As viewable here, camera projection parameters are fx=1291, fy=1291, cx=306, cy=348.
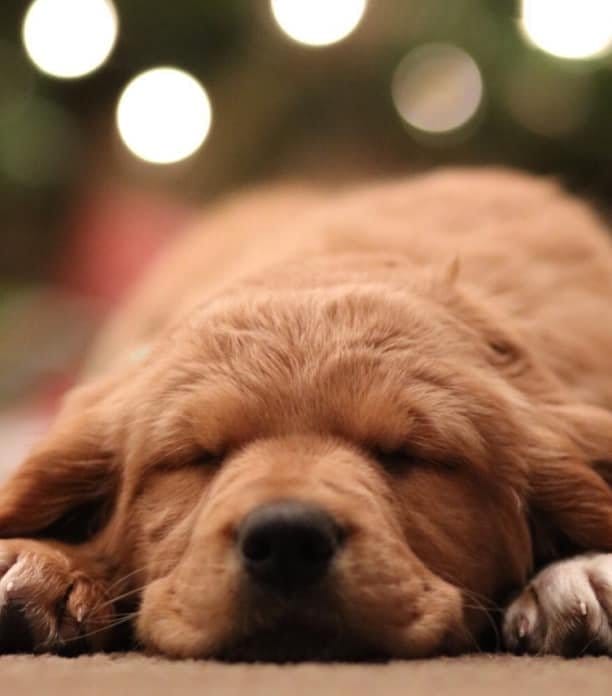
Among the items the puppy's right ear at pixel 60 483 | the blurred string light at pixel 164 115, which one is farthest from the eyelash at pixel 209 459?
the blurred string light at pixel 164 115

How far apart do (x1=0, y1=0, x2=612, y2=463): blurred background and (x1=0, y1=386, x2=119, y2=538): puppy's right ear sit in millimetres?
1409

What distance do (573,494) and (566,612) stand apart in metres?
0.31

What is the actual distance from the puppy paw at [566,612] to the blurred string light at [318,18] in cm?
244

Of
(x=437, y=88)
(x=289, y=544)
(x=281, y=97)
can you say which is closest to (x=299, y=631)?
(x=289, y=544)

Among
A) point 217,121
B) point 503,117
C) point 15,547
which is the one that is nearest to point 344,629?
point 15,547

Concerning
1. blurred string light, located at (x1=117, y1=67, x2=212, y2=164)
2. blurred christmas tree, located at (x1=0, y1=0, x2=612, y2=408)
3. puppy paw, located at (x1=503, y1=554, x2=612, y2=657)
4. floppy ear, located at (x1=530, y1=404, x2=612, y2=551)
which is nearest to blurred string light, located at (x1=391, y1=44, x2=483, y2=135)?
blurred christmas tree, located at (x1=0, y1=0, x2=612, y2=408)

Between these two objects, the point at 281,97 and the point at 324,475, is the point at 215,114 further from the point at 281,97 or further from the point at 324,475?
the point at 324,475

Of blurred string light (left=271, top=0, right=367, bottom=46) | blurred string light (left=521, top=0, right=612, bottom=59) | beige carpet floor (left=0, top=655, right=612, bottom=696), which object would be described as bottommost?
beige carpet floor (left=0, top=655, right=612, bottom=696)

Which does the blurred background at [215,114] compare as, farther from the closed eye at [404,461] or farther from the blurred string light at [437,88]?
the closed eye at [404,461]

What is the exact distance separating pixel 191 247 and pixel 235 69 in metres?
0.66

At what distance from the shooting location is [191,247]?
4.65m

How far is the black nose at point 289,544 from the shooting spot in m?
1.82

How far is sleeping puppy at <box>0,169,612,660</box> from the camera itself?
190 cm

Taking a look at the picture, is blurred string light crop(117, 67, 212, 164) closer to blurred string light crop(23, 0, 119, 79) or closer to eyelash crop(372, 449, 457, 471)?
blurred string light crop(23, 0, 119, 79)
